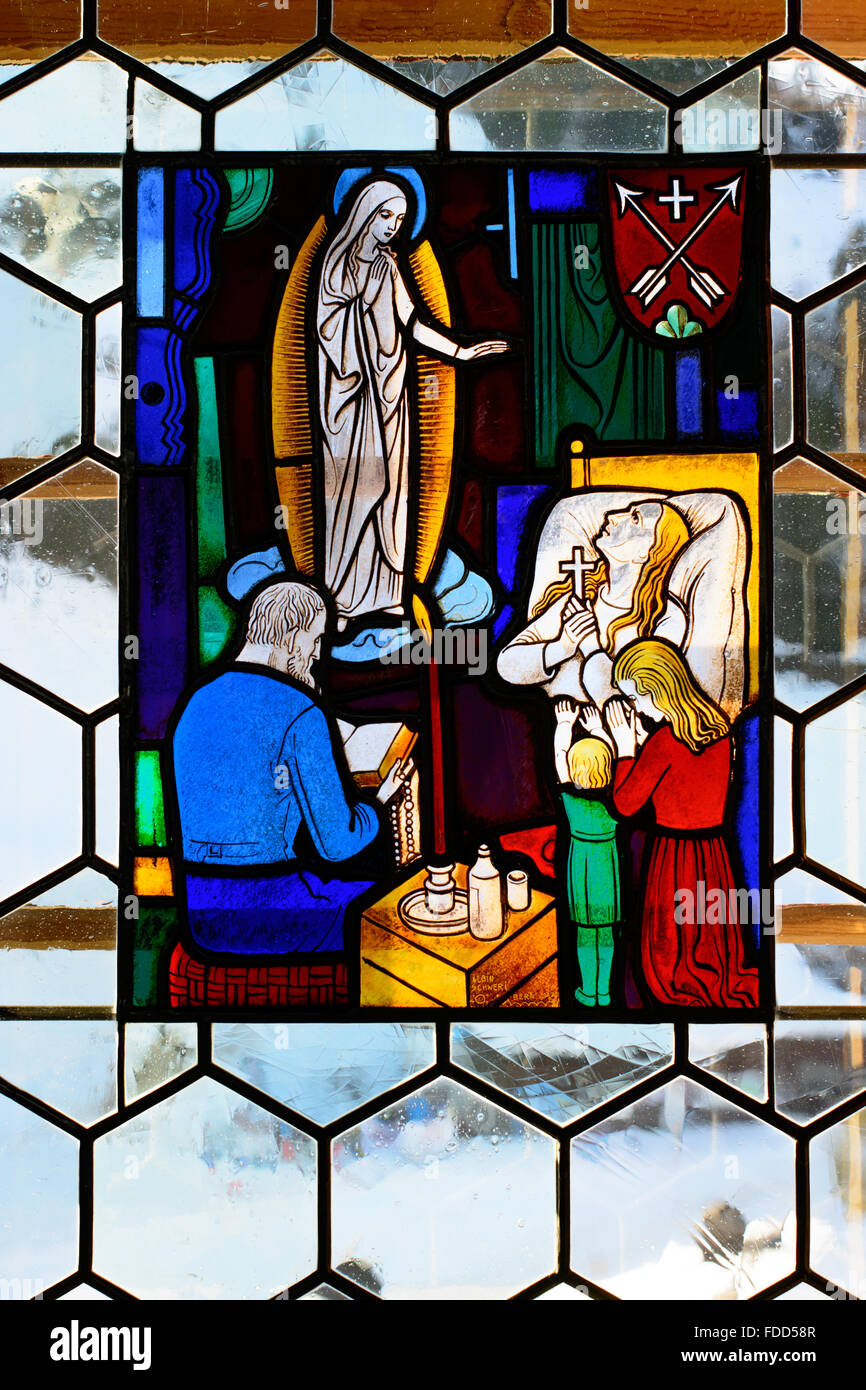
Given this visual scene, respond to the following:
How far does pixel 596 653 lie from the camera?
1097 millimetres

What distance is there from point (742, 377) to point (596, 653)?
0.38 metres

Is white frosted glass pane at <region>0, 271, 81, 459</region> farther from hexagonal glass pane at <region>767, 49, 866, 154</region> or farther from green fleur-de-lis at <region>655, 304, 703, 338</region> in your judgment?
hexagonal glass pane at <region>767, 49, 866, 154</region>

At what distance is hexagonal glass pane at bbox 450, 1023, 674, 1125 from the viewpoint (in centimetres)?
109

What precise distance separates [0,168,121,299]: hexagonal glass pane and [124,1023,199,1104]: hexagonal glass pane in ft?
2.99

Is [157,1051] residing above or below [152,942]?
below

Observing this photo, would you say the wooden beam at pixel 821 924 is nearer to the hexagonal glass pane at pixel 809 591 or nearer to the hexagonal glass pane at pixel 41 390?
the hexagonal glass pane at pixel 809 591

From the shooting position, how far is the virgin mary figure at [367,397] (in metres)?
1.10

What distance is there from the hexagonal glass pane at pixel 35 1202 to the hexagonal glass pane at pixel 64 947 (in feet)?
0.48

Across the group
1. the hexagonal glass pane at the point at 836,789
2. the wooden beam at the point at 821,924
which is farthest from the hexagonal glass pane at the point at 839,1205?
the hexagonal glass pane at the point at 836,789

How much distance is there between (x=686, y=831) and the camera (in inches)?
43.0

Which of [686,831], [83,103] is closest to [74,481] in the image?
[83,103]

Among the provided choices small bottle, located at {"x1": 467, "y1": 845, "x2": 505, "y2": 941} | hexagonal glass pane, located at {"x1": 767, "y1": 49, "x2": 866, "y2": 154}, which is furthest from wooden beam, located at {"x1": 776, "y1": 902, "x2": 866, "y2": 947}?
hexagonal glass pane, located at {"x1": 767, "y1": 49, "x2": 866, "y2": 154}

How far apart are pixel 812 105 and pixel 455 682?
0.84 m

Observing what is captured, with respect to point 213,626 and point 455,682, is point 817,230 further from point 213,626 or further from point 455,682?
point 213,626
